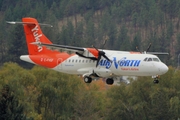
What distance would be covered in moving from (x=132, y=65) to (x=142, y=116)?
126 feet

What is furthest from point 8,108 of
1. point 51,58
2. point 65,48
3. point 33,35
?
point 65,48

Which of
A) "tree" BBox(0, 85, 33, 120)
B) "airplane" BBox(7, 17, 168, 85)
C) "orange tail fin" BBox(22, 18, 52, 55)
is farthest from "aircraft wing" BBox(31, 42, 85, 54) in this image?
"tree" BBox(0, 85, 33, 120)

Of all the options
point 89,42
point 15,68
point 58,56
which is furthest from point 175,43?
point 58,56

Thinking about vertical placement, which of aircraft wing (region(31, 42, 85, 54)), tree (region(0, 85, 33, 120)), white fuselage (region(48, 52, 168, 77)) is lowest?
tree (region(0, 85, 33, 120))

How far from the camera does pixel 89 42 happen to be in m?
166

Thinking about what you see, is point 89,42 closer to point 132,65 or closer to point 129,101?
point 129,101

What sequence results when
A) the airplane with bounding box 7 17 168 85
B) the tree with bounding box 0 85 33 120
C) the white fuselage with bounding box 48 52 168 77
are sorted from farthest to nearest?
the tree with bounding box 0 85 33 120
the airplane with bounding box 7 17 168 85
the white fuselage with bounding box 48 52 168 77

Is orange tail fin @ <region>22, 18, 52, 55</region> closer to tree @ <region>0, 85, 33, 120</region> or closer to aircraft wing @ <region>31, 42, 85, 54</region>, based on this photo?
aircraft wing @ <region>31, 42, 85, 54</region>

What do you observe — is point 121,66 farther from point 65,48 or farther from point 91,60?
point 65,48

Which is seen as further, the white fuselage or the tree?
the tree

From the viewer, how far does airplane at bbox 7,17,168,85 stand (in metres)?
55.7

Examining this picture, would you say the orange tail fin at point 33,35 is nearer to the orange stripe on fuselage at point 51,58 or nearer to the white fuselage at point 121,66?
→ the orange stripe on fuselage at point 51,58

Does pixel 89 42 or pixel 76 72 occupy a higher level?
pixel 76 72

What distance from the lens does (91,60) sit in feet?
194
